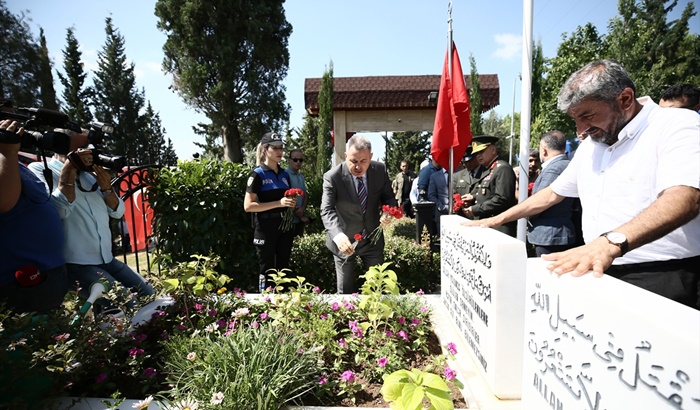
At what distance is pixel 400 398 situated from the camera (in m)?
1.36

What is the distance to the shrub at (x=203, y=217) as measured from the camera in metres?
4.28

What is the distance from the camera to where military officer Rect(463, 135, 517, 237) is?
4.18 m

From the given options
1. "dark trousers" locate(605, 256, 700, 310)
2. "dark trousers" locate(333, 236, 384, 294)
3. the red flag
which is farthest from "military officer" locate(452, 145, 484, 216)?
"dark trousers" locate(605, 256, 700, 310)

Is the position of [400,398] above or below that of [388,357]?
Answer: above

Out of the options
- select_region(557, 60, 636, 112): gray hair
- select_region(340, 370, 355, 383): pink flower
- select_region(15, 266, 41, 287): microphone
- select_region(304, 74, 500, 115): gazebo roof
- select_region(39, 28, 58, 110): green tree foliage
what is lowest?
select_region(340, 370, 355, 383): pink flower

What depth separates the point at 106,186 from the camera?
2945mm

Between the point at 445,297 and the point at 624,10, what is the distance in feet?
118

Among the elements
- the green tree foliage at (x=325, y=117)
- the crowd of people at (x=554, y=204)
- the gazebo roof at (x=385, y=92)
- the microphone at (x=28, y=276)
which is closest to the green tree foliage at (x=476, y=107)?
the gazebo roof at (x=385, y=92)

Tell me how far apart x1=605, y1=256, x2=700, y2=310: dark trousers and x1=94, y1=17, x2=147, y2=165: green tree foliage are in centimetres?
3650

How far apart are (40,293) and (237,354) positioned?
1.37 meters

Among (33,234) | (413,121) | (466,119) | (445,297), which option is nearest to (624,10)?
(413,121)

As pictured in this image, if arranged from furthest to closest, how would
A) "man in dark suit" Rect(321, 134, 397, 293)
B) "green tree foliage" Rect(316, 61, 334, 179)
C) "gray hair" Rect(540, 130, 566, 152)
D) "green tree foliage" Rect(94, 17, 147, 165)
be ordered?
"green tree foliage" Rect(94, 17, 147, 165) → "green tree foliage" Rect(316, 61, 334, 179) → "gray hair" Rect(540, 130, 566, 152) → "man in dark suit" Rect(321, 134, 397, 293)

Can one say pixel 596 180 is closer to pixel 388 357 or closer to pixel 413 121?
pixel 388 357

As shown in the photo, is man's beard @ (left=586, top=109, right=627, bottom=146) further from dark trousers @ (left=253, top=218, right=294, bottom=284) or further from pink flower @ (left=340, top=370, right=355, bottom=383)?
dark trousers @ (left=253, top=218, right=294, bottom=284)
